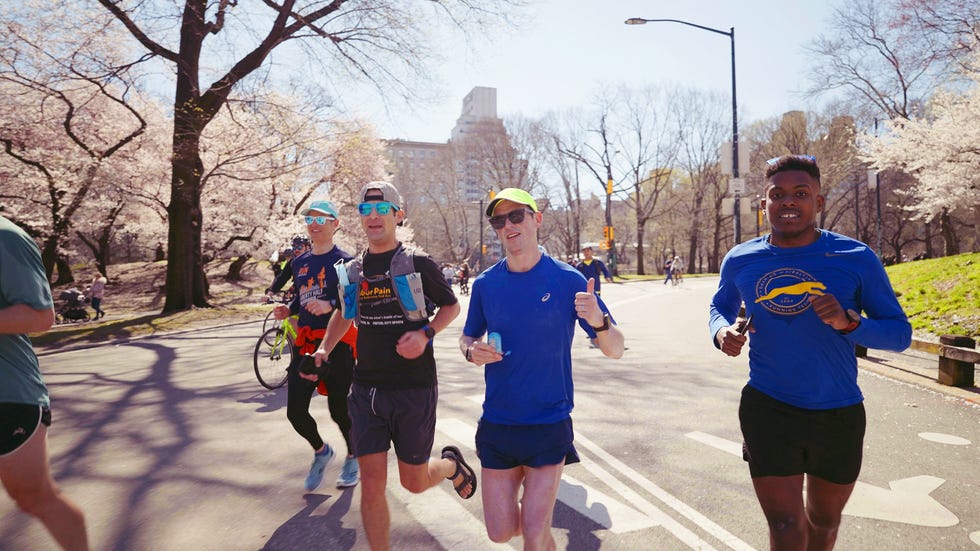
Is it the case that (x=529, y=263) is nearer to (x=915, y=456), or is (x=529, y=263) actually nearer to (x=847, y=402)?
(x=847, y=402)

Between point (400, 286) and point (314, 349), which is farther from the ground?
point (400, 286)

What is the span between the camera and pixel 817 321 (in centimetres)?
254

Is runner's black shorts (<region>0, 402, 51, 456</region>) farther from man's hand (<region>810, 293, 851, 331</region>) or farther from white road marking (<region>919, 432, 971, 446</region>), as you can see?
white road marking (<region>919, 432, 971, 446</region>)

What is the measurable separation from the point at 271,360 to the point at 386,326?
18.6ft

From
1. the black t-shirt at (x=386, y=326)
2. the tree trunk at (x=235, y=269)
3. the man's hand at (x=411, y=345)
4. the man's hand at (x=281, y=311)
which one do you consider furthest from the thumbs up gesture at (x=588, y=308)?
the tree trunk at (x=235, y=269)

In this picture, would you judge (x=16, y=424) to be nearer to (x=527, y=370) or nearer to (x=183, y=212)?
(x=527, y=370)

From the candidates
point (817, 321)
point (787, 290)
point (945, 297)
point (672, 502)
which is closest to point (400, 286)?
point (787, 290)

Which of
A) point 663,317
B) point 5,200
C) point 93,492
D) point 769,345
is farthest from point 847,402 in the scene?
point 5,200

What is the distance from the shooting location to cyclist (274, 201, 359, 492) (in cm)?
424

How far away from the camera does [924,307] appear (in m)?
13.0

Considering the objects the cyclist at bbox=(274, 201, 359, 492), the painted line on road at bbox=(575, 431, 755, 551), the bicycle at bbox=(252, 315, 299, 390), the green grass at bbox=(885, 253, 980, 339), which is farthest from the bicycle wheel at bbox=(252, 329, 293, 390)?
the green grass at bbox=(885, 253, 980, 339)

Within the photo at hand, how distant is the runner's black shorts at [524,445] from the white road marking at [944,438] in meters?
4.73

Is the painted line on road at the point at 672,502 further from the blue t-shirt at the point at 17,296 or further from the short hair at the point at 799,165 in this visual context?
the blue t-shirt at the point at 17,296

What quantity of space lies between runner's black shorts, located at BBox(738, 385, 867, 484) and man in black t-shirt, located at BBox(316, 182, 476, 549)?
67.5 inches
